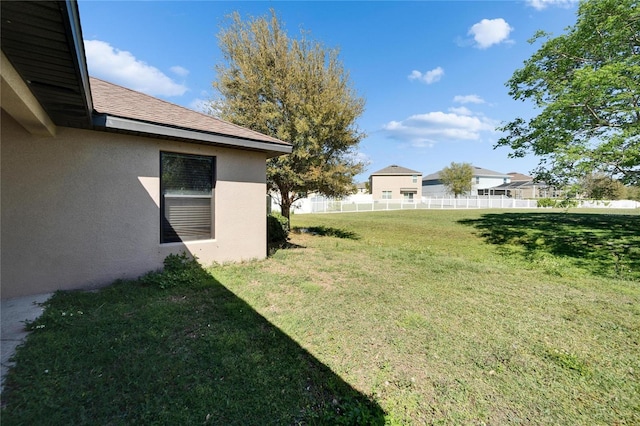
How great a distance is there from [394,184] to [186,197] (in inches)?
1645

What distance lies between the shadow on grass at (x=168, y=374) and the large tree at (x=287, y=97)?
720 cm

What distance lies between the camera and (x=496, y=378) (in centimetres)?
257

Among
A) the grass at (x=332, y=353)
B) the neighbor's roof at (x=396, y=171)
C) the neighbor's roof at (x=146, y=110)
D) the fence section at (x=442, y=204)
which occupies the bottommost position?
the grass at (x=332, y=353)

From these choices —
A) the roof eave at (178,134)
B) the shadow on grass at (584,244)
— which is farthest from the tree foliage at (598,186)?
the roof eave at (178,134)

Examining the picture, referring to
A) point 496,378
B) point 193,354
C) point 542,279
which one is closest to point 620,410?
point 496,378

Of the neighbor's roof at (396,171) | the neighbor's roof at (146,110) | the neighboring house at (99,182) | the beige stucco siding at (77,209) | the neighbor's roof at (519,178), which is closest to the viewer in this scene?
the neighboring house at (99,182)

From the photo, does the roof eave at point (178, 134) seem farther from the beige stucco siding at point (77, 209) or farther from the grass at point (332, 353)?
the grass at point (332, 353)

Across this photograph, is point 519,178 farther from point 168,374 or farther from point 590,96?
point 168,374

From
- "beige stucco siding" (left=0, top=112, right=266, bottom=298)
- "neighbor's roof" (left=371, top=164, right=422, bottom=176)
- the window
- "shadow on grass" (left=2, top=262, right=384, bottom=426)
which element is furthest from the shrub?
"neighbor's roof" (left=371, top=164, right=422, bottom=176)

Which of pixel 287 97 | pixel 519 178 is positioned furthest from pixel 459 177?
pixel 287 97

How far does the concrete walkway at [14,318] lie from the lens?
2635mm

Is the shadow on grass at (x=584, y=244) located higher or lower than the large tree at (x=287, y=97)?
lower

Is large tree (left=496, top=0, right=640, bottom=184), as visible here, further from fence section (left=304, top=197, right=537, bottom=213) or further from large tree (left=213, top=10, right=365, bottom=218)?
fence section (left=304, top=197, right=537, bottom=213)

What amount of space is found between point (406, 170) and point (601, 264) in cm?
3899
